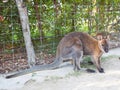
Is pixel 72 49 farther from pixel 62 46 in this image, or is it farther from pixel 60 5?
pixel 60 5

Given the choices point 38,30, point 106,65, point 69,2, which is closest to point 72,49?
point 106,65

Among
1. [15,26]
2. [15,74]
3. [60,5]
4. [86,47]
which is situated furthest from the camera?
[60,5]

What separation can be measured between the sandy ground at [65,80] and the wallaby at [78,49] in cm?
13

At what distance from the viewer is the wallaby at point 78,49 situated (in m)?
6.05

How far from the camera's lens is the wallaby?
605cm

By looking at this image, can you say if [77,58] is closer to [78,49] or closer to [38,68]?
[78,49]

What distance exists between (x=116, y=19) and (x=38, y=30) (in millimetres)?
2576

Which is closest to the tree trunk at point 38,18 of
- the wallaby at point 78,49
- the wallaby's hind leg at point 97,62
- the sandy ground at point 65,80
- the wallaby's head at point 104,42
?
the wallaby at point 78,49

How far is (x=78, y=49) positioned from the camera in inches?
238

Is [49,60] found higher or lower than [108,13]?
lower

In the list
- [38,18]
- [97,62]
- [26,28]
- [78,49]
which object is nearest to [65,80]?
[78,49]

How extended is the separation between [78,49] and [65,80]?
79 cm

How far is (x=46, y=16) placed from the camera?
7.36m

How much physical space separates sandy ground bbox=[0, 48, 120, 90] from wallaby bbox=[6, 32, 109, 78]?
0.13 m
